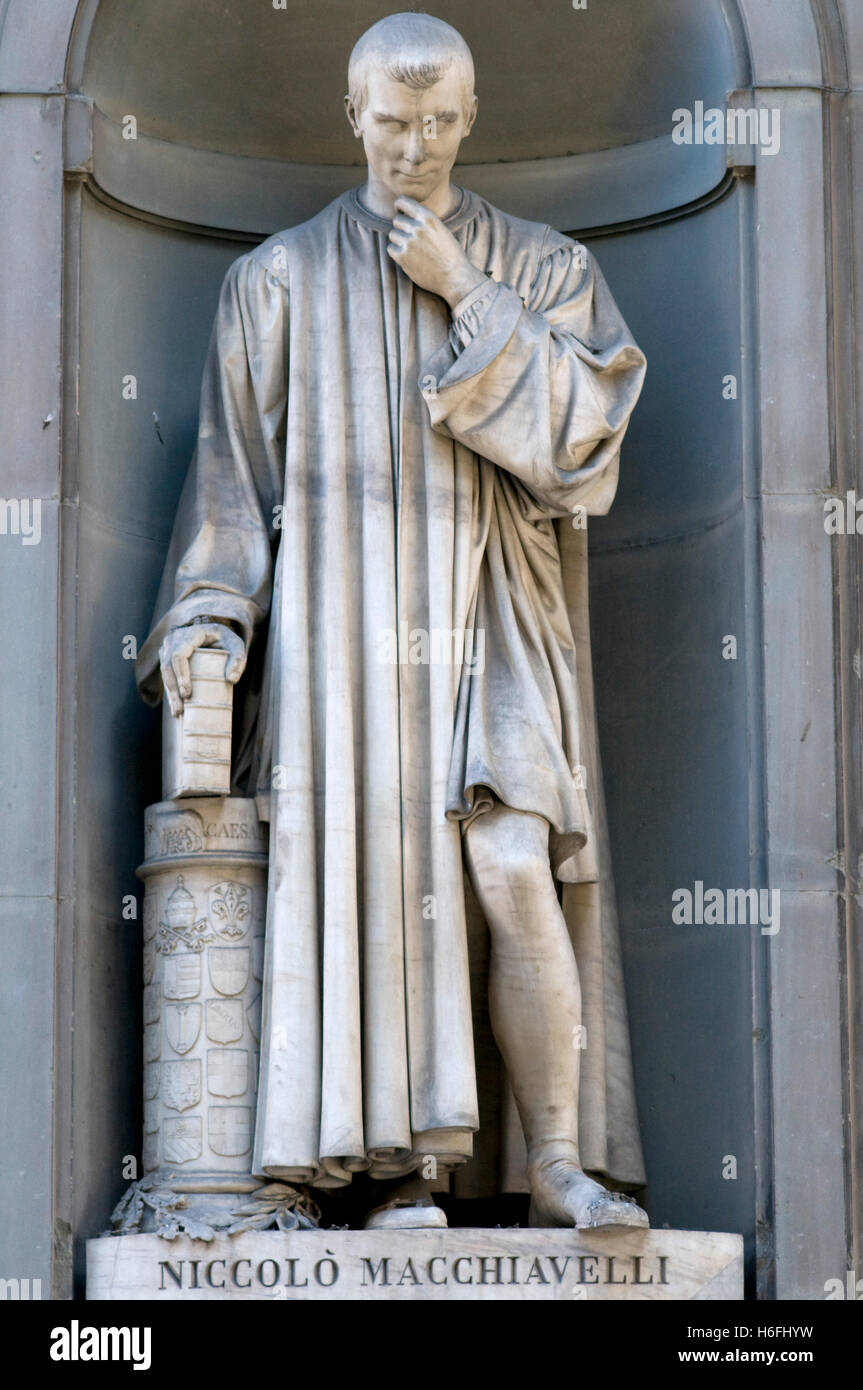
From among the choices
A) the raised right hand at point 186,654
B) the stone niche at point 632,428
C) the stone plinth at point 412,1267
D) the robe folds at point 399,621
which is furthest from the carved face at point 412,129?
the stone plinth at point 412,1267

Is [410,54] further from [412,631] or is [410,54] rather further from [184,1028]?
[184,1028]

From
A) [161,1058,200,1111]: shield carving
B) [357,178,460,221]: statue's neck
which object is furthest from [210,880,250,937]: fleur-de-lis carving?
[357,178,460,221]: statue's neck

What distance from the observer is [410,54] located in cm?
866

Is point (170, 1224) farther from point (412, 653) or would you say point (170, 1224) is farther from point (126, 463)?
point (126, 463)

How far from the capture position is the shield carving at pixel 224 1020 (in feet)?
27.6

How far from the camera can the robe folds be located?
8.33 meters

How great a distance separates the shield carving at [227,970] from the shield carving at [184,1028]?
84 millimetres

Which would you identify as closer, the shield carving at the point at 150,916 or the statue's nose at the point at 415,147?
the shield carving at the point at 150,916

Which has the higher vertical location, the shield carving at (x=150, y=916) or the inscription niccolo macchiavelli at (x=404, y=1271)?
the shield carving at (x=150, y=916)

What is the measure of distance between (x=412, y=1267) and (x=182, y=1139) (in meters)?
0.71

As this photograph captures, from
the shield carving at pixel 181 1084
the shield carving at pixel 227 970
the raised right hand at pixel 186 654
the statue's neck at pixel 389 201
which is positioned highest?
the statue's neck at pixel 389 201

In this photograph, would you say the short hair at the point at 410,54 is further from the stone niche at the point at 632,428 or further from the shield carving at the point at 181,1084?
the shield carving at the point at 181,1084

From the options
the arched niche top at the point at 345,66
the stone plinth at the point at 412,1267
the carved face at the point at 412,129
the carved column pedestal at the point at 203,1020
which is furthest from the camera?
the arched niche top at the point at 345,66

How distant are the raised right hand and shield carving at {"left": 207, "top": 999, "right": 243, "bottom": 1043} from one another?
0.75 m
